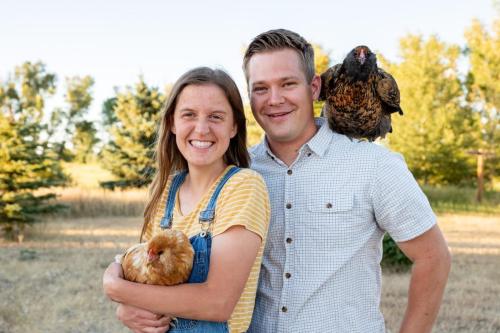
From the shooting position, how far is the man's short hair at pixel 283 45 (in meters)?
2.32

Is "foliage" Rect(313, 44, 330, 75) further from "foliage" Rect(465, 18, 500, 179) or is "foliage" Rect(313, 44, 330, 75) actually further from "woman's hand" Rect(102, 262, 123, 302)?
"woman's hand" Rect(102, 262, 123, 302)

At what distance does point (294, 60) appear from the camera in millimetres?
2344

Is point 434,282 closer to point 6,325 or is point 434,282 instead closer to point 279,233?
point 279,233

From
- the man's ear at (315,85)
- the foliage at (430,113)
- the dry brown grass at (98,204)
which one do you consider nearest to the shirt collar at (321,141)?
the man's ear at (315,85)

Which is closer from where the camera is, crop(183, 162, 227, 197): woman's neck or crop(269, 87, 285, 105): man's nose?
crop(183, 162, 227, 197): woman's neck

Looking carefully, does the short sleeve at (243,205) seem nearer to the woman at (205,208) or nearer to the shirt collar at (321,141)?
the woman at (205,208)

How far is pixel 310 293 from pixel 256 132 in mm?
16629

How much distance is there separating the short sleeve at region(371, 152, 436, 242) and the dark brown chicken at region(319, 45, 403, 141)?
90 centimetres

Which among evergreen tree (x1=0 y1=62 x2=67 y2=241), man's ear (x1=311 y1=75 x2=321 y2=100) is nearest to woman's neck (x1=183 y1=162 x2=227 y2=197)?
man's ear (x1=311 y1=75 x2=321 y2=100)

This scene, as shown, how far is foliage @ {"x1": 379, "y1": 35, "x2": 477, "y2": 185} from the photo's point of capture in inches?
871

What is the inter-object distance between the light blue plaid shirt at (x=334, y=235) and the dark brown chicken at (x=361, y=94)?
840 mm

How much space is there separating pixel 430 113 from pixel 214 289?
22183 millimetres

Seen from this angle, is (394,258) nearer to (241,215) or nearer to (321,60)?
(241,215)

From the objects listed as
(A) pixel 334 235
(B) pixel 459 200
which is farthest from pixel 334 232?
(B) pixel 459 200
